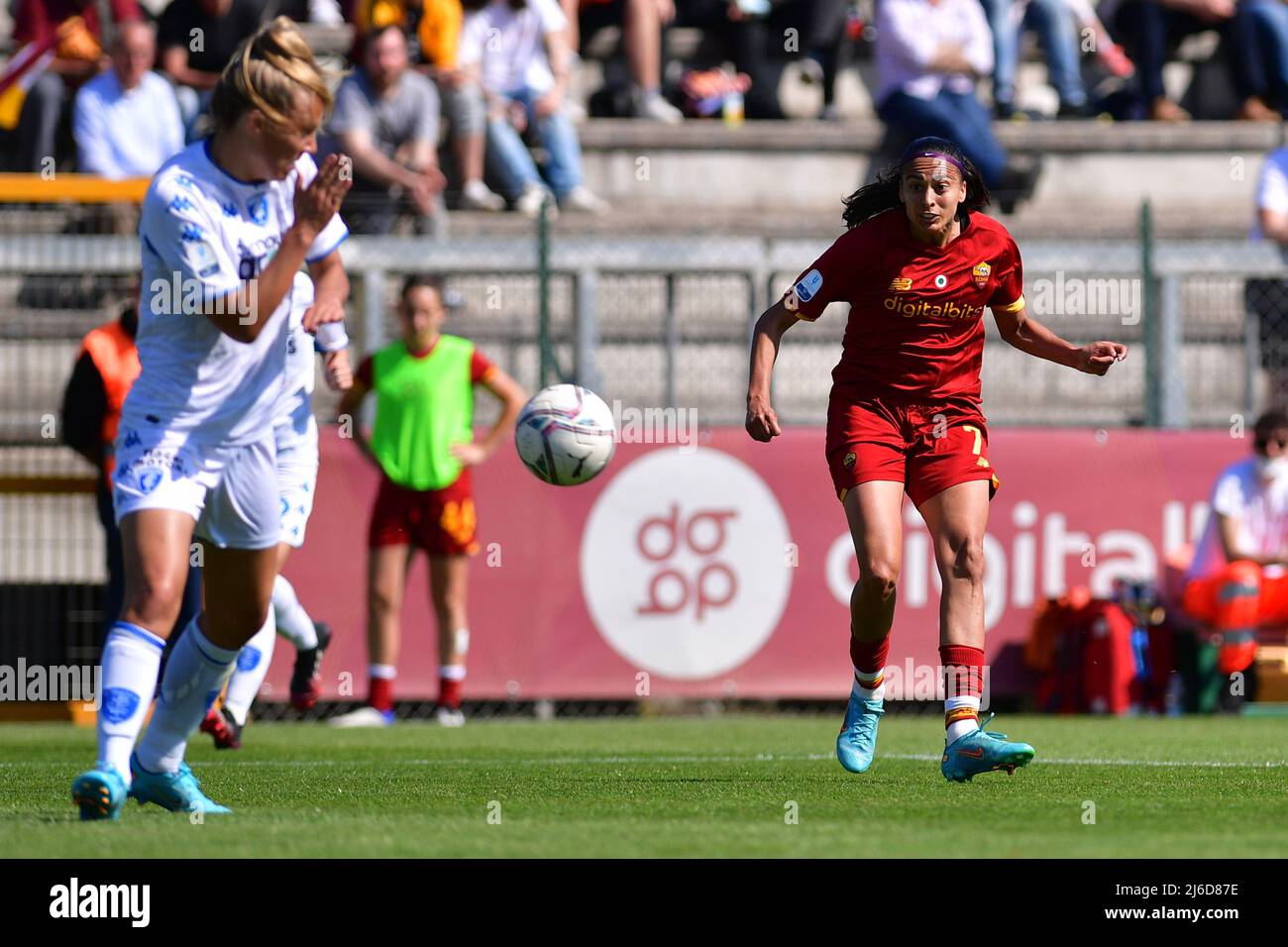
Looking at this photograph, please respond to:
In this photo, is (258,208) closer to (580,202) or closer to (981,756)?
(981,756)

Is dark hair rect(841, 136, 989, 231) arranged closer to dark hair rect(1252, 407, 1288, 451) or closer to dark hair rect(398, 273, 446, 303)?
dark hair rect(398, 273, 446, 303)

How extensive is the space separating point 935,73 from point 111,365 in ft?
25.6

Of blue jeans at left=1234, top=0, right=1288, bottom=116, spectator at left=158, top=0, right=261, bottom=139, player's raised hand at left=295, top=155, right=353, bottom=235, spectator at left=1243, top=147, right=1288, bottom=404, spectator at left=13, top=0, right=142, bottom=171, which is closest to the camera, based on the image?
player's raised hand at left=295, top=155, right=353, bottom=235

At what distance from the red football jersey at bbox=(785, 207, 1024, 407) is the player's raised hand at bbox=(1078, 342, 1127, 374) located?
421 millimetres

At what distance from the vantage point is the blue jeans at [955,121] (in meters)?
16.6

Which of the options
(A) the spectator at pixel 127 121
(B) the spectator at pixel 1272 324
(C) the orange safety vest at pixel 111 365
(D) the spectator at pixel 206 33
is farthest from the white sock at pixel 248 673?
(D) the spectator at pixel 206 33

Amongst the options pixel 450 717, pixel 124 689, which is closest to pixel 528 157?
pixel 450 717

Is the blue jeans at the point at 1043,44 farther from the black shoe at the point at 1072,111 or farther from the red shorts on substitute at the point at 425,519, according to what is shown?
the red shorts on substitute at the point at 425,519

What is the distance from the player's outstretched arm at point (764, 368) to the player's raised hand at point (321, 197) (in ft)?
6.51

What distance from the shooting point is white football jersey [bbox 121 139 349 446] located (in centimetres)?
611

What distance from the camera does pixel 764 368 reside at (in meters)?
7.77

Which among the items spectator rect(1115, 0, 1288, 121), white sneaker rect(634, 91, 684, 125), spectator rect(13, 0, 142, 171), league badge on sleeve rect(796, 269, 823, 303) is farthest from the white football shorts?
spectator rect(1115, 0, 1288, 121)
